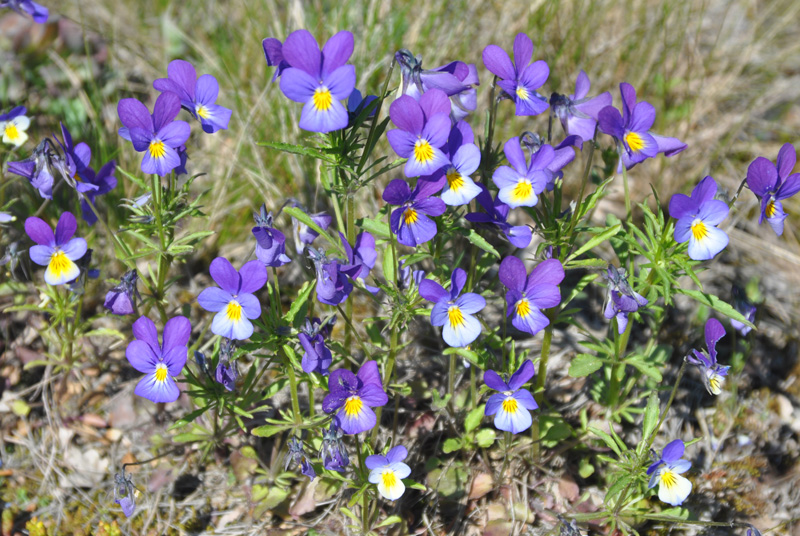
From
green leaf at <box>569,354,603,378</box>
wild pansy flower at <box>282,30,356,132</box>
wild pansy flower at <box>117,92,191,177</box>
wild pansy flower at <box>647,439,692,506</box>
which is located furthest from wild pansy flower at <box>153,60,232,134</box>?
wild pansy flower at <box>647,439,692,506</box>

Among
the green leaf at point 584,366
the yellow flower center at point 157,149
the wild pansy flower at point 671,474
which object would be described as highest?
the yellow flower center at point 157,149

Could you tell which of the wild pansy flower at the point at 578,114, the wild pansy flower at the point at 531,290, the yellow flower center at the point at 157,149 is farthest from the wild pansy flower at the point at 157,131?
the wild pansy flower at the point at 578,114

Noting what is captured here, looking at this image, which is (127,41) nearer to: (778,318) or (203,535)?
(203,535)

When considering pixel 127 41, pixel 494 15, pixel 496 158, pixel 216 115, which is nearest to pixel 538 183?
pixel 496 158

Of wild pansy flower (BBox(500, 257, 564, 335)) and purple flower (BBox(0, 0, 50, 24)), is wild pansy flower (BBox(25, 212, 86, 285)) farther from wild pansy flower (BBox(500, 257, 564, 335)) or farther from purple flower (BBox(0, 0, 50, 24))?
wild pansy flower (BBox(500, 257, 564, 335))

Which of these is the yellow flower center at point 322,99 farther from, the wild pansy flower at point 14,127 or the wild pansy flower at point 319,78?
the wild pansy flower at point 14,127

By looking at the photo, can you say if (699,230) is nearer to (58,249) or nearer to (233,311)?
(233,311)

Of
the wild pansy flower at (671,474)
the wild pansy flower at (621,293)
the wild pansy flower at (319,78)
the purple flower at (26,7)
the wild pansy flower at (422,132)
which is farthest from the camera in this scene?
the purple flower at (26,7)
